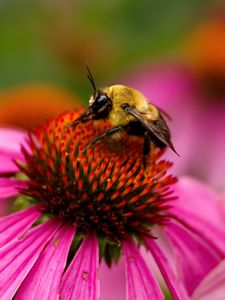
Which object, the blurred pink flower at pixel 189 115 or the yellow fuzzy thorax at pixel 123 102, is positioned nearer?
the yellow fuzzy thorax at pixel 123 102

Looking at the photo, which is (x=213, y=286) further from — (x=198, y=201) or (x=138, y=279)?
(x=198, y=201)

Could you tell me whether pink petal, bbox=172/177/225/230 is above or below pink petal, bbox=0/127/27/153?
below

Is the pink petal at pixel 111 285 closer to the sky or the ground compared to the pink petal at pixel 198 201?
closer to the ground

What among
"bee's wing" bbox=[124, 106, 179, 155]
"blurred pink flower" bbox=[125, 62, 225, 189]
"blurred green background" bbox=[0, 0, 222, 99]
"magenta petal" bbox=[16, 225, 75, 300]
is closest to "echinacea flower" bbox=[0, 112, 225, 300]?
"magenta petal" bbox=[16, 225, 75, 300]

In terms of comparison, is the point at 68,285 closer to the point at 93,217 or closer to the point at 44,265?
the point at 44,265

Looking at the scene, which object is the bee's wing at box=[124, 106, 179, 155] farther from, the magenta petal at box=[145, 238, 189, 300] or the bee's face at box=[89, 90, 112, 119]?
the magenta petal at box=[145, 238, 189, 300]

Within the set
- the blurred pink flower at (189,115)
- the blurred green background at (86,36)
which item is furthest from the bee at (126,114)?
the blurred green background at (86,36)

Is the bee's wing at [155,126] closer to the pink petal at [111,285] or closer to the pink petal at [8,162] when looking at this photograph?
the pink petal at [8,162]
